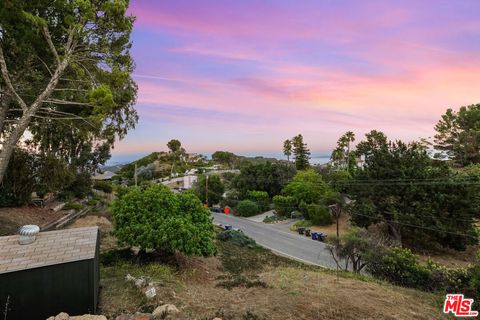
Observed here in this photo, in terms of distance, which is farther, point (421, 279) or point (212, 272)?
point (421, 279)

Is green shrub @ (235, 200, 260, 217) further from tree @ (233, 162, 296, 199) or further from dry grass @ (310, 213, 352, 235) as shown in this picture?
dry grass @ (310, 213, 352, 235)

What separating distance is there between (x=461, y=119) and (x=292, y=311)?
2158 inches

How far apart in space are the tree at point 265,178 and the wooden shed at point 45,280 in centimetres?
3990

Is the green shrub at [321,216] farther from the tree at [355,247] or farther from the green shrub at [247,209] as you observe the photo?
the tree at [355,247]

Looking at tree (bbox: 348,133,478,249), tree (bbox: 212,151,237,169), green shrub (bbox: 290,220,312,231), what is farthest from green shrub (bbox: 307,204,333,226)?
tree (bbox: 212,151,237,169)

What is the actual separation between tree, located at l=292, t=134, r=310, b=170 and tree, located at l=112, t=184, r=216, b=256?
4776cm

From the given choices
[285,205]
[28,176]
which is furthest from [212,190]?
[28,176]

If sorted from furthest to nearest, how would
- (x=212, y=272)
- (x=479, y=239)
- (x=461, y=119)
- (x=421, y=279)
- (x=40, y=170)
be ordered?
1. (x=461, y=119)
2. (x=479, y=239)
3. (x=40, y=170)
4. (x=421, y=279)
5. (x=212, y=272)

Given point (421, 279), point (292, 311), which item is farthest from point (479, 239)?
point (292, 311)

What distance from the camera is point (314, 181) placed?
133 feet

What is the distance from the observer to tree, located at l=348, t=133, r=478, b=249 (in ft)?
72.6

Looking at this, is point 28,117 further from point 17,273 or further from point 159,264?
point 159,264

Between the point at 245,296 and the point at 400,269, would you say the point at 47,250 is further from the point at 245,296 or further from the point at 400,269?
the point at 400,269

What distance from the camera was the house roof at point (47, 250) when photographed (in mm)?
6461
